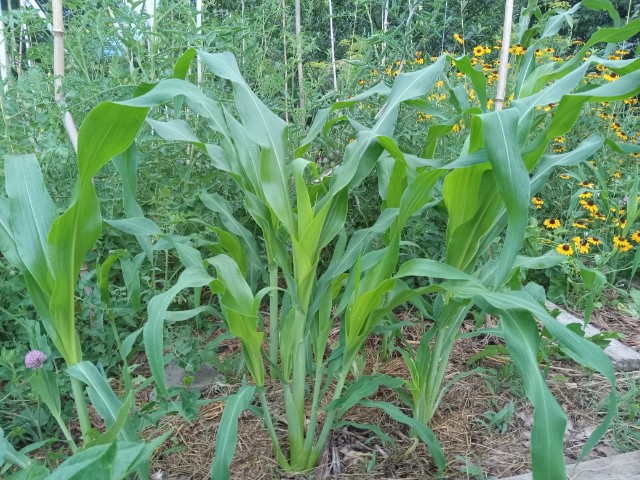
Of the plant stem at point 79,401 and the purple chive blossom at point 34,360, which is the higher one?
the purple chive blossom at point 34,360

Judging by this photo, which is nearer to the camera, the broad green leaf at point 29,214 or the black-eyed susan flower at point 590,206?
the broad green leaf at point 29,214

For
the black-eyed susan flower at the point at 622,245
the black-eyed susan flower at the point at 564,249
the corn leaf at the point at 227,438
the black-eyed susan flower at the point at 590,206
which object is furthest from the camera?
the black-eyed susan flower at the point at 590,206

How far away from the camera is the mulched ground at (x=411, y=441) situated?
A: 142cm

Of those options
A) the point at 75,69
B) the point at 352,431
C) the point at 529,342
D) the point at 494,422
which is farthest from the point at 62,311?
the point at 75,69

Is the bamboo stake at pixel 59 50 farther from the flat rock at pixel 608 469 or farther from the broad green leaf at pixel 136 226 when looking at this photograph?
the flat rock at pixel 608 469

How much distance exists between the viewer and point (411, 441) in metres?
1.53

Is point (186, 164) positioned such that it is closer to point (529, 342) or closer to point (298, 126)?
point (298, 126)

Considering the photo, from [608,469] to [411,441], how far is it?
20.4 inches

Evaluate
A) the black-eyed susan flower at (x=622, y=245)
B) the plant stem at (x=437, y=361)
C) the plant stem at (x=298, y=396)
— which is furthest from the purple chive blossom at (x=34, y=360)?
the black-eyed susan flower at (x=622, y=245)

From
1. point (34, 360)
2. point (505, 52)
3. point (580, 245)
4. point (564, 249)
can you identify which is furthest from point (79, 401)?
point (580, 245)

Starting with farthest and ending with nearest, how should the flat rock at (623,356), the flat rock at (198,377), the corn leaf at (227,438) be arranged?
the flat rock at (623,356) → the flat rock at (198,377) → the corn leaf at (227,438)

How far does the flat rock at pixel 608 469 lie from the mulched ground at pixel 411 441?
5.1 inches

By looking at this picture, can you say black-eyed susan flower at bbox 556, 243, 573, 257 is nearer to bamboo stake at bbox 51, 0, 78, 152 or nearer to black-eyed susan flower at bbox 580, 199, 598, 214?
black-eyed susan flower at bbox 580, 199, 598, 214

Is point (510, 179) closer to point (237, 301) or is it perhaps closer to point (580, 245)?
point (237, 301)
